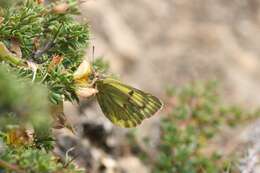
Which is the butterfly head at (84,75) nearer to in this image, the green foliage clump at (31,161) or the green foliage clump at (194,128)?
the green foliage clump at (31,161)

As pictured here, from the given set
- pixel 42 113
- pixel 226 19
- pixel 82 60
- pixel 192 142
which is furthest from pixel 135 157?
pixel 226 19

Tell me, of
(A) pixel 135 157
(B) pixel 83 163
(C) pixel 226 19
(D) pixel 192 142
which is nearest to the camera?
(B) pixel 83 163

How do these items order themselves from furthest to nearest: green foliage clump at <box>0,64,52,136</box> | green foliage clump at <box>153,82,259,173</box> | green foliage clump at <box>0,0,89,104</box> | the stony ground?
1. the stony ground
2. green foliage clump at <box>153,82,259,173</box>
3. green foliage clump at <box>0,0,89,104</box>
4. green foliage clump at <box>0,64,52,136</box>

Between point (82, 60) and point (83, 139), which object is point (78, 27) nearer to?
point (82, 60)

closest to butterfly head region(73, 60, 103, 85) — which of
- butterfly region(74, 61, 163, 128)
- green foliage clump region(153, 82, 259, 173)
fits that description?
butterfly region(74, 61, 163, 128)

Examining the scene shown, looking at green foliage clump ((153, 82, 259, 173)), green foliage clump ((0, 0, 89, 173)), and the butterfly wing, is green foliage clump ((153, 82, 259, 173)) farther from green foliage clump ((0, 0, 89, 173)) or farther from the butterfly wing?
green foliage clump ((0, 0, 89, 173))

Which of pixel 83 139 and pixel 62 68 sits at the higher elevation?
pixel 62 68
